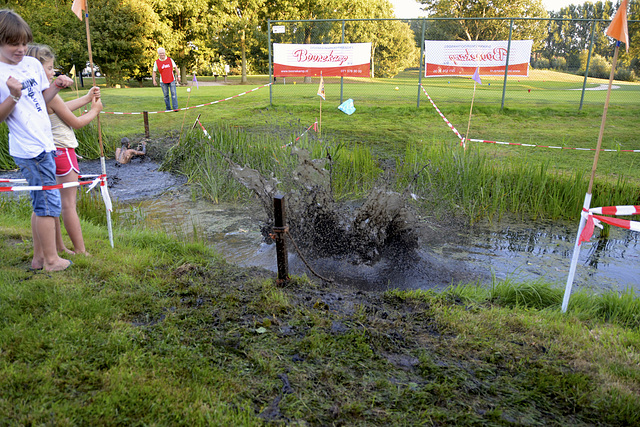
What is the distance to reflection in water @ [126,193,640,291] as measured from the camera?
4.79 metres

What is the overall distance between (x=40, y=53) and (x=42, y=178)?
40.9 inches

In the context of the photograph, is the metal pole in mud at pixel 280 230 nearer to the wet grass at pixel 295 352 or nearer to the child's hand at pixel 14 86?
Answer: the wet grass at pixel 295 352

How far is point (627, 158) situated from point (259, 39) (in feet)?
113

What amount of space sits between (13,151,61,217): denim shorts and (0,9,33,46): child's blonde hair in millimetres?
837

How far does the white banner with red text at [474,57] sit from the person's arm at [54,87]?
12659 millimetres

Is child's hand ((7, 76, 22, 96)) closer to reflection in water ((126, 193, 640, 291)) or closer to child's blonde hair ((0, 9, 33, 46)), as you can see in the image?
child's blonde hair ((0, 9, 33, 46))

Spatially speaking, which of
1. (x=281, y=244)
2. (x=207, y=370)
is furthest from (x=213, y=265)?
(x=207, y=370)

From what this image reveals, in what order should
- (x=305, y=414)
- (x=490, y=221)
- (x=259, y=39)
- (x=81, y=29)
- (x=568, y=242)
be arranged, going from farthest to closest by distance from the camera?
(x=259, y=39) → (x=81, y=29) → (x=490, y=221) → (x=568, y=242) → (x=305, y=414)

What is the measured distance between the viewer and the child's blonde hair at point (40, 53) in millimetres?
3715

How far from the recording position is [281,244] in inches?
154

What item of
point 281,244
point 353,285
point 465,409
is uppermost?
point 281,244

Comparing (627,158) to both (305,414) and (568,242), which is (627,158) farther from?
(305,414)

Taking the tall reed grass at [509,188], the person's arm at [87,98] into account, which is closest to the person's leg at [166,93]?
the tall reed grass at [509,188]

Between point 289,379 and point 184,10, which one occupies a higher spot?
point 184,10
